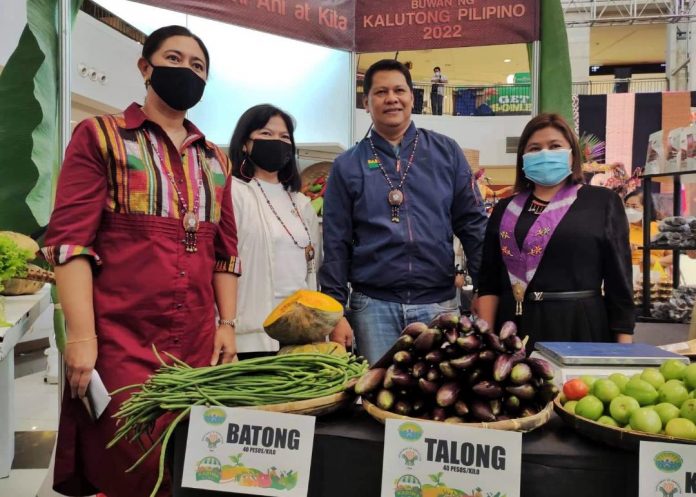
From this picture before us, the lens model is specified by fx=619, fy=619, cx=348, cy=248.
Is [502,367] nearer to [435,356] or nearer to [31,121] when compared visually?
[435,356]

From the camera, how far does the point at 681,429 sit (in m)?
1.02

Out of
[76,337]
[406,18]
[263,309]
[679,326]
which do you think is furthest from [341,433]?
[679,326]

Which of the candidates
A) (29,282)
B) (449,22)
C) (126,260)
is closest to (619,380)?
(126,260)

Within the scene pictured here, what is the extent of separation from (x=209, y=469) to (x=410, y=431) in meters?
0.38

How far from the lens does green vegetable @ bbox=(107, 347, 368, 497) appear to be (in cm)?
117

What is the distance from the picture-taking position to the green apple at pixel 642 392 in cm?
115

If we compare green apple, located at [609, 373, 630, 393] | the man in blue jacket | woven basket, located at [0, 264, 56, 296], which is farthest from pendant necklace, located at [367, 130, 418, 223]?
woven basket, located at [0, 264, 56, 296]

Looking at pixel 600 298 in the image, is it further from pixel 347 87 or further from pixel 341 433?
pixel 347 87

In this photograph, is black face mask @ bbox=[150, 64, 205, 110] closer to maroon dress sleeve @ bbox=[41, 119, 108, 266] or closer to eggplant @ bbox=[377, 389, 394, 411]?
maroon dress sleeve @ bbox=[41, 119, 108, 266]

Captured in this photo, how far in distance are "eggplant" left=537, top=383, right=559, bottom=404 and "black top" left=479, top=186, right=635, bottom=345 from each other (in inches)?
43.6

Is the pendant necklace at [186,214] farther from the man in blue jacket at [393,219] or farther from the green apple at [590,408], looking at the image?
the green apple at [590,408]

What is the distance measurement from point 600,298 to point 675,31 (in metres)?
17.6

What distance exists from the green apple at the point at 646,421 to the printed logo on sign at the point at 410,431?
1.20 feet

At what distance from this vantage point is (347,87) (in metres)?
3.54
